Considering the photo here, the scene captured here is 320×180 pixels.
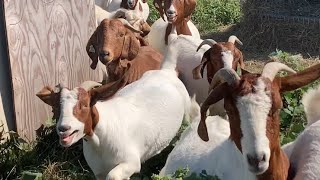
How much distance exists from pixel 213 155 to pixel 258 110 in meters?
1.25

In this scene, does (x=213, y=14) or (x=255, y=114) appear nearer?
(x=255, y=114)

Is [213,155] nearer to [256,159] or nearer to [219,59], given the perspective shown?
[256,159]

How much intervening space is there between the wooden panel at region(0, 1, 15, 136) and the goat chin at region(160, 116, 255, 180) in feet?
6.59

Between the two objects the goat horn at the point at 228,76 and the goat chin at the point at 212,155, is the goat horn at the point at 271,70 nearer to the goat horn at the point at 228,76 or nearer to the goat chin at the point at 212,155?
the goat horn at the point at 228,76

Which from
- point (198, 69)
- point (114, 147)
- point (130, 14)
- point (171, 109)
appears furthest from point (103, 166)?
point (130, 14)

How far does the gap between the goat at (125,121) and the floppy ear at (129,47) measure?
265mm

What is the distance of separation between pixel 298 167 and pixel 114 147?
5.56 ft

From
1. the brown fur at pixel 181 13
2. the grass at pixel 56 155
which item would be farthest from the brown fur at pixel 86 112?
the brown fur at pixel 181 13

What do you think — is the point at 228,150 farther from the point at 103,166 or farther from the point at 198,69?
the point at 198,69

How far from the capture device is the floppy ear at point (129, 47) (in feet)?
23.4

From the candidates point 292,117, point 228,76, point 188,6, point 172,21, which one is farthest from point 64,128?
point 188,6

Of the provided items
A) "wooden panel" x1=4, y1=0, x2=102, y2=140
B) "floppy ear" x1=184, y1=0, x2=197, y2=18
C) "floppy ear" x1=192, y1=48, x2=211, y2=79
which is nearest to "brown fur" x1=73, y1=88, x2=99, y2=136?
"floppy ear" x1=192, y1=48, x2=211, y2=79

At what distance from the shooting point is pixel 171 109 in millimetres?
6637

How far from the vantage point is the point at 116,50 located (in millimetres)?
7004
